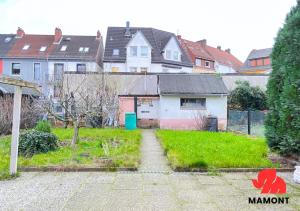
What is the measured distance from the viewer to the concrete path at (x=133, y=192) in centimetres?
495

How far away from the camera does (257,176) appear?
22.7 ft

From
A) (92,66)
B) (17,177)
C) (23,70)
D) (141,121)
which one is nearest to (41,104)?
(17,177)

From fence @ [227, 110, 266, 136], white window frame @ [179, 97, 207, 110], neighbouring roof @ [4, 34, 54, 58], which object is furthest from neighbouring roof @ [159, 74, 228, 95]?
neighbouring roof @ [4, 34, 54, 58]

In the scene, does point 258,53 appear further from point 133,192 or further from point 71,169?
point 133,192

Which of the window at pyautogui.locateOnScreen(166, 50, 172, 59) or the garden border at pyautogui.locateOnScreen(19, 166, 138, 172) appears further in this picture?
the window at pyautogui.locateOnScreen(166, 50, 172, 59)

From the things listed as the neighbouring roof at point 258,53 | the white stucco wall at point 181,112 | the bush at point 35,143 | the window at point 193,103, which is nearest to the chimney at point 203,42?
the neighbouring roof at point 258,53

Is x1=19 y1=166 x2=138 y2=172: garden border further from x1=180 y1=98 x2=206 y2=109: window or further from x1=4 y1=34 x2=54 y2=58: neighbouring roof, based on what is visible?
x1=4 y1=34 x2=54 y2=58: neighbouring roof

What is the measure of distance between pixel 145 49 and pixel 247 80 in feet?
42.6

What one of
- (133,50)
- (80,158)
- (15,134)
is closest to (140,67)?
(133,50)

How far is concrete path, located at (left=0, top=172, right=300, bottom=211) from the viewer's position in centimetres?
495

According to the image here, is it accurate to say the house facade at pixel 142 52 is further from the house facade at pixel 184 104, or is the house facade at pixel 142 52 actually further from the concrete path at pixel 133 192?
the concrete path at pixel 133 192

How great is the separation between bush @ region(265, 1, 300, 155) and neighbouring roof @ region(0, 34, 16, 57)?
3391 cm

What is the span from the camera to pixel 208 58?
156 feet

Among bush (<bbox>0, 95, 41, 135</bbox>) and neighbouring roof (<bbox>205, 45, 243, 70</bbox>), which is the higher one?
neighbouring roof (<bbox>205, 45, 243, 70</bbox>)
